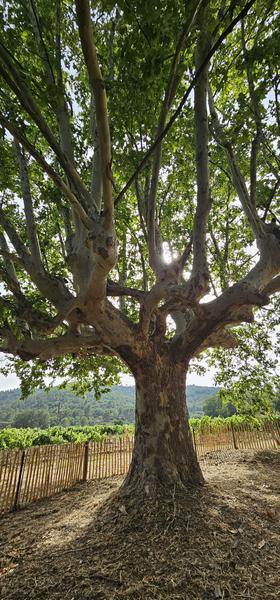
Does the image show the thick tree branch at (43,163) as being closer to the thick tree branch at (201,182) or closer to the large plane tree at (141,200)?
the large plane tree at (141,200)

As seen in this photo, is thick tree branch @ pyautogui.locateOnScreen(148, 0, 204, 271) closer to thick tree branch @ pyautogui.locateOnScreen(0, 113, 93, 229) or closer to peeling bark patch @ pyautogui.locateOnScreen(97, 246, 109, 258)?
thick tree branch @ pyautogui.locateOnScreen(0, 113, 93, 229)

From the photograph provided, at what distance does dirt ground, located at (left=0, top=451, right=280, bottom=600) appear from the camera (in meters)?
3.09

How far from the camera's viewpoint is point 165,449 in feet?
19.0

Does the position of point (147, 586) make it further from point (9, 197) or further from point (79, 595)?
point (9, 197)

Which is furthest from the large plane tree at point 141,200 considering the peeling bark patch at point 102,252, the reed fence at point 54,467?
the reed fence at point 54,467

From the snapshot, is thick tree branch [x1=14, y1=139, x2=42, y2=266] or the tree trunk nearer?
the tree trunk

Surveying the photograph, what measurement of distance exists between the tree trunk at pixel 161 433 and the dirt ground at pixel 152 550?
0.40 m

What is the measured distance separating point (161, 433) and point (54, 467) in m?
4.53

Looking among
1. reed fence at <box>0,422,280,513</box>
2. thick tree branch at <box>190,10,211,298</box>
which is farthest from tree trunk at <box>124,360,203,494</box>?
reed fence at <box>0,422,280,513</box>

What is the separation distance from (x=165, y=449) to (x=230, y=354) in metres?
5.45

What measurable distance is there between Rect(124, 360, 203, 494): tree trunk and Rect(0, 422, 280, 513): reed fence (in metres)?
3.35

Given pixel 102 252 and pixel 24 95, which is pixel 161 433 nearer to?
pixel 102 252

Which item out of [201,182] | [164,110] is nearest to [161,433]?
[201,182]

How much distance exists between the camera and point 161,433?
19.4ft
